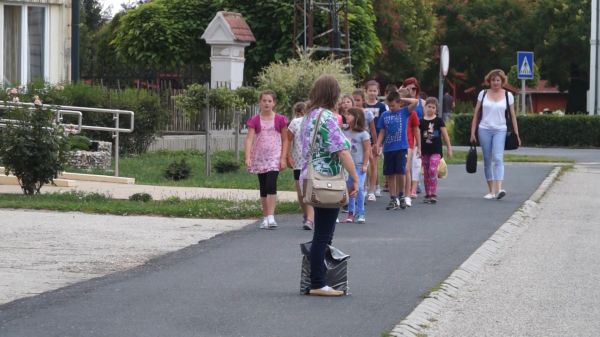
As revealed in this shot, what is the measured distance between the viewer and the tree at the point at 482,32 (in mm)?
76000

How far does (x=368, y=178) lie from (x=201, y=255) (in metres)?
6.78

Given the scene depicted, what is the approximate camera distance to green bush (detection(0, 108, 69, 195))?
17.8 meters

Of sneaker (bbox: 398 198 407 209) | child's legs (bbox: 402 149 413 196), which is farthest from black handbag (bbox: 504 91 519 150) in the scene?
sneaker (bbox: 398 198 407 209)

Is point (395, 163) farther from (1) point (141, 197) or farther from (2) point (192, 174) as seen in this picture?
(2) point (192, 174)

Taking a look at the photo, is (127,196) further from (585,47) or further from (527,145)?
(585,47)

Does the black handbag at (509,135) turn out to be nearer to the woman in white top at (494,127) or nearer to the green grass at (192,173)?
the woman in white top at (494,127)

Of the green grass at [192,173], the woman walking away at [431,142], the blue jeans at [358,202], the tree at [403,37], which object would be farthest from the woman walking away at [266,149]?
the tree at [403,37]

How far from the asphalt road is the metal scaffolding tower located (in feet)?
68.6

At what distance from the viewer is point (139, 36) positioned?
144 feet

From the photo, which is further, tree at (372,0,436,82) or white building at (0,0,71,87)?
tree at (372,0,436,82)

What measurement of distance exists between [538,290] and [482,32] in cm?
6713

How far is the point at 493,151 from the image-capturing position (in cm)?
1941

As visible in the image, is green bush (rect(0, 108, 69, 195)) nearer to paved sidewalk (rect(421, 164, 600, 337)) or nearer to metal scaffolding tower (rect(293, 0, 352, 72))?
paved sidewalk (rect(421, 164, 600, 337))

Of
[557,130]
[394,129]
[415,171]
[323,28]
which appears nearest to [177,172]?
[415,171]
